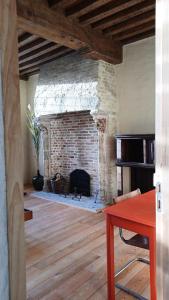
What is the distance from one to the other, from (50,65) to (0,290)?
5.30 metres

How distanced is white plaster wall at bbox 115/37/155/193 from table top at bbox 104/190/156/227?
258 centimetres

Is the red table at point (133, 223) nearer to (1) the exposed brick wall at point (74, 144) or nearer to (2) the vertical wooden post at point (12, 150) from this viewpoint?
(2) the vertical wooden post at point (12, 150)

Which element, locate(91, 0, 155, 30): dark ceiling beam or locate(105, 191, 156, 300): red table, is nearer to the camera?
locate(105, 191, 156, 300): red table

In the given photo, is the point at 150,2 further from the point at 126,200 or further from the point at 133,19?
the point at 126,200

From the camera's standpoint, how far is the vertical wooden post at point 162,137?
97cm

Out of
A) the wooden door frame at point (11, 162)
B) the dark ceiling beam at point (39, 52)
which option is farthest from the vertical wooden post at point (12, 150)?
the dark ceiling beam at point (39, 52)

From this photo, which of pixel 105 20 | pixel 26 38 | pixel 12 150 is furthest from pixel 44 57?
pixel 12 150

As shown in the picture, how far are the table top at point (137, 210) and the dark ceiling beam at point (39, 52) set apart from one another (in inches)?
147

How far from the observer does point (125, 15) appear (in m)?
3.54

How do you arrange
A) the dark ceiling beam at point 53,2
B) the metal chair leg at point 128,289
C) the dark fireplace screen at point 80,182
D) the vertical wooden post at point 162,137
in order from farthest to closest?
the dark fireplace screen at point 80,182 → the dark ceiling beam at point 53,2 → the metal chair leg at point 128,289 → the vertical wooden post at point 162,137

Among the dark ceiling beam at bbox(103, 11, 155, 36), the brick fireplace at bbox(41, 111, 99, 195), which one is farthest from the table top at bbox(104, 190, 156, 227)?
the brick fireplace at bbox(41, 111, 99, 195)

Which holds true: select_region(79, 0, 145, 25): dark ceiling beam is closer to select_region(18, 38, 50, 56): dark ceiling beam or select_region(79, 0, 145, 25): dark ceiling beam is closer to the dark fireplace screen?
select_region(18, 38, 50, 56): dark ceiling beam

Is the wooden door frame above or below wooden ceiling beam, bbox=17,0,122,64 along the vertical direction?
below

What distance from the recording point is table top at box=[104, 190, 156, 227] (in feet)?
5.40
